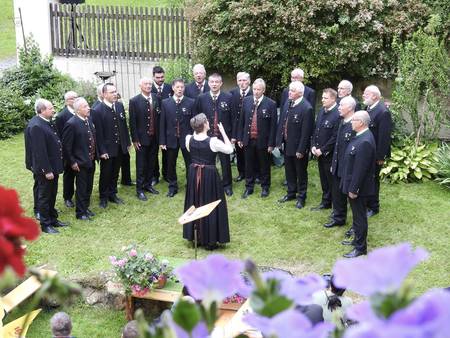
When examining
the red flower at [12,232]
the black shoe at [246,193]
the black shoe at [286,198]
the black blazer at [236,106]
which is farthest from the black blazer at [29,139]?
the red flower at [12,232]

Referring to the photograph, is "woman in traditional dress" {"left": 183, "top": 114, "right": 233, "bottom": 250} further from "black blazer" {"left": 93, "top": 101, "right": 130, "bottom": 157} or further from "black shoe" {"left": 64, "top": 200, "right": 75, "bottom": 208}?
"black shoe" {"left": 64, "top": 200, "right": 75, "bottom": 208}

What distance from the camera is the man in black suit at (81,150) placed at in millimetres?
8461

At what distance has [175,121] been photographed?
955 centimetres

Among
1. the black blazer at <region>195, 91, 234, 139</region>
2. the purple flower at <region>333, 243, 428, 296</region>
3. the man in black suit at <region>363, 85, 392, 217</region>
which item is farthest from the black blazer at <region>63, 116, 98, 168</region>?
the purple flower at <region>333, 243, 428, 296</region>

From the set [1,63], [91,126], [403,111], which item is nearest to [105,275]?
[91,126]

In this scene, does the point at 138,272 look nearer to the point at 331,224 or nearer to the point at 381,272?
the point at 331,224

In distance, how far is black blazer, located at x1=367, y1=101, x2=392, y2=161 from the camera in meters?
8.40

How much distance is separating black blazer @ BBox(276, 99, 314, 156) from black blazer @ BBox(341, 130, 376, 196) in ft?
4.77

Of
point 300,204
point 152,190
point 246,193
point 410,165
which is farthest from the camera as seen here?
point 410,165

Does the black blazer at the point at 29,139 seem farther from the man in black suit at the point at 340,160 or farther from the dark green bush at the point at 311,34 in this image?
the dark green bush at the point at 311,34

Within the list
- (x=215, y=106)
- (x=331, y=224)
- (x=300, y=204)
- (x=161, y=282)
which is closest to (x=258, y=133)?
(x=215, y=106)

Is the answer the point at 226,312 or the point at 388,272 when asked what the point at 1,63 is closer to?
the point at 226,312

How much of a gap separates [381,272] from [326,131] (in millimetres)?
7995

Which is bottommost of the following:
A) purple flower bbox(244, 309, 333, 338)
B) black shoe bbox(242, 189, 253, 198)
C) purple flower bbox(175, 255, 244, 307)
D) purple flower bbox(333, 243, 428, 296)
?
black shoe bbox(242, 189, 253, 198)
